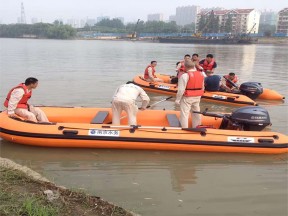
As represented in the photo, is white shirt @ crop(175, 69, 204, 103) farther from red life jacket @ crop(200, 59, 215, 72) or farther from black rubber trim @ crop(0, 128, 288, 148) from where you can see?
red life jacket @ crop(200, 59, 215, 72)

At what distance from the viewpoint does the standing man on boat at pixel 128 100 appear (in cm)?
566

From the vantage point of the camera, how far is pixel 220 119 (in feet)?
21.2

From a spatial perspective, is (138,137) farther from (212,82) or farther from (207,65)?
(207,65)

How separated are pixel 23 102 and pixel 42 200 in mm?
2880

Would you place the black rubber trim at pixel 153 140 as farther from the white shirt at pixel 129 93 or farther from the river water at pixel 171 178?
the white shirt at pixel 129 93

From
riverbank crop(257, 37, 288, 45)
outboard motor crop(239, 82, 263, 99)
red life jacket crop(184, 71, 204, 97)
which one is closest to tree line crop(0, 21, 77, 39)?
riverbank crop(257, 37, 288, 45)

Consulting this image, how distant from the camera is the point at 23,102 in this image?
579 cm

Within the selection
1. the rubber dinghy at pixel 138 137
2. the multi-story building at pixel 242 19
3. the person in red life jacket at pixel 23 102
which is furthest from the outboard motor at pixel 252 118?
the multi-story building at pixel 242 19

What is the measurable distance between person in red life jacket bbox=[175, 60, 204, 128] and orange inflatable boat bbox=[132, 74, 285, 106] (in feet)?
11.7

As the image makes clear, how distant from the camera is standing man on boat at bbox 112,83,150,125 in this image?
18.6 feet

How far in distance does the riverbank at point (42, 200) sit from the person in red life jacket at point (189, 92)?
281 centimetres

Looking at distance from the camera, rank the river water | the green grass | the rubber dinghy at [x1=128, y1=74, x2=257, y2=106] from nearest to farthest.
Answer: the green grass → the river water → the rubber dinghy at [x1=128, y1=74, x2=257, y2=106]

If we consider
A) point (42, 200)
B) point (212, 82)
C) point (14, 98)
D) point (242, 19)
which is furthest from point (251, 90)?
point (242, 19)

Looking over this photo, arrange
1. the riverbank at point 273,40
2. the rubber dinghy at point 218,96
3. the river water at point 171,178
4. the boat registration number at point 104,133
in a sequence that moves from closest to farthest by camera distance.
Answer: the river water at point 171,178
the boat registration number at point 104,133
the rubber dinghy at point 218,96
the riverbank at point 273,40
